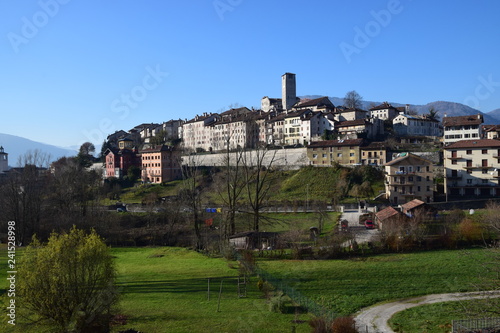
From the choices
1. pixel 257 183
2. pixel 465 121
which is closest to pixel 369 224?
Answer: pixel 257 183

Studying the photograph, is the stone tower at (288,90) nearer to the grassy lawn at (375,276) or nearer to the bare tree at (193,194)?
the bare tree at (193,194)

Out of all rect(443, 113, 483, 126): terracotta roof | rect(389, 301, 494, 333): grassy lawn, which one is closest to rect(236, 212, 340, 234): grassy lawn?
rect(389, 301, 494, 333): grassy lawn

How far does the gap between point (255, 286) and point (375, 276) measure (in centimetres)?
645

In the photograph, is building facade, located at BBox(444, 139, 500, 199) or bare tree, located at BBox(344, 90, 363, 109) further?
bare tree, located at BBox(344, 90, 363, 109)

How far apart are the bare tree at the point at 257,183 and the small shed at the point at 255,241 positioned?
7.08ft

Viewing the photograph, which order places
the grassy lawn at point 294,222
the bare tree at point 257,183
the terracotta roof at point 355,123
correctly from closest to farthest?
the bare tree at point 257,183
the grassy lawn at point 294,222
the terracotta roof at point 355,123

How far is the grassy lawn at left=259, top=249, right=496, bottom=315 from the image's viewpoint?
18109mm

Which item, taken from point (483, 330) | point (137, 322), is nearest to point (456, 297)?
point (483, 330)

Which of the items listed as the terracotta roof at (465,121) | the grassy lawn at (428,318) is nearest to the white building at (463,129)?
the terracotta roof at (465,121)

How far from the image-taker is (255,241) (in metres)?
30.0

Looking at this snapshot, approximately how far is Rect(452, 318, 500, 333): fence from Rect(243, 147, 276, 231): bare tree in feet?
66.3

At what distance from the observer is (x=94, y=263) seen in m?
14.0

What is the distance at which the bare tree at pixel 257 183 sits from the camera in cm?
3378

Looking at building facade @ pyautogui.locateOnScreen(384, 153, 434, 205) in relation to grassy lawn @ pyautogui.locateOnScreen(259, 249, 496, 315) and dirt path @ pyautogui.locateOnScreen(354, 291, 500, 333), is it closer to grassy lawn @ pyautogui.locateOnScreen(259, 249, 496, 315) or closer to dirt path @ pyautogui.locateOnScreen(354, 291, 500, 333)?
grassy lawn @ pyautogui.locateOnScreen(259, 249, 496, 315)
